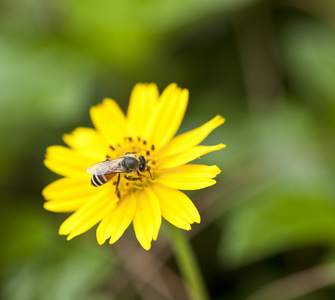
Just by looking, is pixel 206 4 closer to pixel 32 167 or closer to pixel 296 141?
pixel 296 141

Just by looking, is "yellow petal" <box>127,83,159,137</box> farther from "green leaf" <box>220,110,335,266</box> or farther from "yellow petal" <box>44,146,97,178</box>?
"green leaf" <box>220,110,335,266</box>

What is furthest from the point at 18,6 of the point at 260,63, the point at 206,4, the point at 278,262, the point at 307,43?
the point at 278,262

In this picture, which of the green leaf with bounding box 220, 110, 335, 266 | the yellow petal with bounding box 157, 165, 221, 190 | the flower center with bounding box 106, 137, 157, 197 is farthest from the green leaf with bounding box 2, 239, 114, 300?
the yellow petal with bounding box 157, 165, 221, 190

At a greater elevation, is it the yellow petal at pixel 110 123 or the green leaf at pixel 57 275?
the yellow petal at pixel 110 123

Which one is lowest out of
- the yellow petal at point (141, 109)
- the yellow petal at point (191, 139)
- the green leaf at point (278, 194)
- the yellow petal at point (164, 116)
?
the green leaf at point (278, 194)

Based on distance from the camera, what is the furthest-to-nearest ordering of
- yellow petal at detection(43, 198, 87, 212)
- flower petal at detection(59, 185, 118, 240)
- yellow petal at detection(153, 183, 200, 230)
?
1. yellow petal at detection(43, 198, 87, 212)
2. flower petal at detection(59, 185, 118, 240)
3. yellow petal at detection(153, 183, 200, 230)

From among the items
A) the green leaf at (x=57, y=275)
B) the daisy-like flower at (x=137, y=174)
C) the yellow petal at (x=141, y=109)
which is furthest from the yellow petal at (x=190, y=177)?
the green leaf at (x=57, y=275)

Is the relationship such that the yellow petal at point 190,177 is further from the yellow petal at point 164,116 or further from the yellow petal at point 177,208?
the yellow petal at point 164,116
